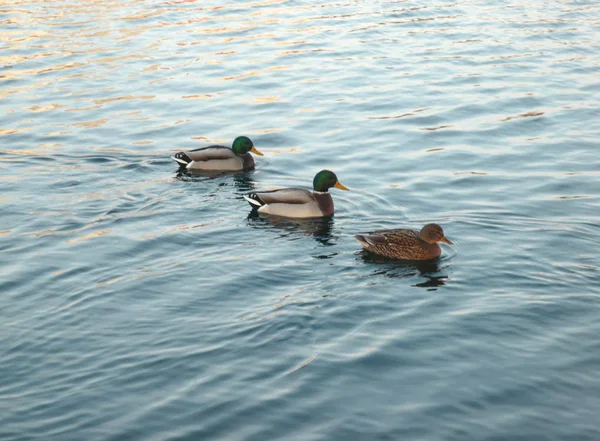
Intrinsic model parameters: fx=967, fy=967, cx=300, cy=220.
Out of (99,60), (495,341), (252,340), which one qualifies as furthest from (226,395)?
(99,60)

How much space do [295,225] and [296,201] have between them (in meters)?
0.35

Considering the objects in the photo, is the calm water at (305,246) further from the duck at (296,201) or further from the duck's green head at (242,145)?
the duck's green head at (242,145)

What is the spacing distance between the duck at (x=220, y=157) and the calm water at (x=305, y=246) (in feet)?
0.80

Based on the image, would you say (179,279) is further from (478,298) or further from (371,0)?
(371,0)

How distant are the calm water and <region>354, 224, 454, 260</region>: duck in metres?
0.18

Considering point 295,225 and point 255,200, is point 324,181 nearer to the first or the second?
point 295,225

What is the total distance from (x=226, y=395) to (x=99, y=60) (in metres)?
17.4

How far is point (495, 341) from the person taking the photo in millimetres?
9867

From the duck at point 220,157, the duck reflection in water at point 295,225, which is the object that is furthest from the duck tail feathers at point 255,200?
the duck at point 220,157

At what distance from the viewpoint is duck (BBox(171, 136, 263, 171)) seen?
1590 centimetres

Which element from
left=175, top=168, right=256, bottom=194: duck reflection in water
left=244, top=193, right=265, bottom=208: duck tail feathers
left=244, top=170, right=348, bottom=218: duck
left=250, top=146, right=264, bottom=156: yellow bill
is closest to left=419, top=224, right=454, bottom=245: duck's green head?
left=244, top=170, right=348, bottom=218: duck

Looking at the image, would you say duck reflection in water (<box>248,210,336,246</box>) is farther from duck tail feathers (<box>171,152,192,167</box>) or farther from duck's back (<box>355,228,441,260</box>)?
duck tail feathers (<box>171,152,192,167</box>)

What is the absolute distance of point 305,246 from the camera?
41.8 ft

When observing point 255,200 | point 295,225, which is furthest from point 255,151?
point 295,225
